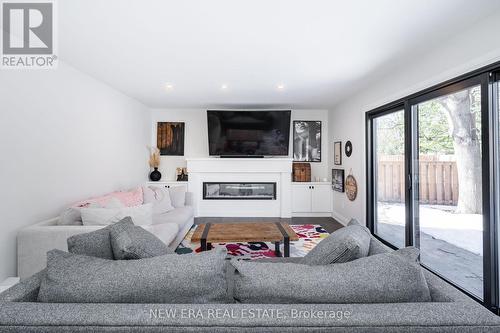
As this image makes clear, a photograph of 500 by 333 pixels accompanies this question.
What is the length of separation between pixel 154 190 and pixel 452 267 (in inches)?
160

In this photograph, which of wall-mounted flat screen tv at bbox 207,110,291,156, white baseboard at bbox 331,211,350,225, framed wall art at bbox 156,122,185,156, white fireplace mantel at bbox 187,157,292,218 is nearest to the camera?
white baseboard at bbox 331,211,350,225

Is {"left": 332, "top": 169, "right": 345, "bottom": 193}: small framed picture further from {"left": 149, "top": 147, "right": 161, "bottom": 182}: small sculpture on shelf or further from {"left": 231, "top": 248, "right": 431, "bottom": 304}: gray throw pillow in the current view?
{"left": 231, "top": 248, "right": 431, "bottom": 304}: gray throw pillow

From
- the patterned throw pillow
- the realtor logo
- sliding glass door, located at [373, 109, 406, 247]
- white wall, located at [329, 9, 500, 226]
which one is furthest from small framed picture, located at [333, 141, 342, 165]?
Result: the realtor logo

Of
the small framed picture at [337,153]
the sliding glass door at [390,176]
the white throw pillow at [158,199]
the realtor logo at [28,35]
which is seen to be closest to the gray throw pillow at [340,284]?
the realtor logo at [28,35]

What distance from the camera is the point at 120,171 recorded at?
4.23 m

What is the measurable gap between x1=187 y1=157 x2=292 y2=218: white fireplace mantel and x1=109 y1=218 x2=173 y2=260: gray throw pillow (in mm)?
3932

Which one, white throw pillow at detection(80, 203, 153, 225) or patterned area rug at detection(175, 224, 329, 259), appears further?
patterned area rug at detection(175, 224, 329, 259)

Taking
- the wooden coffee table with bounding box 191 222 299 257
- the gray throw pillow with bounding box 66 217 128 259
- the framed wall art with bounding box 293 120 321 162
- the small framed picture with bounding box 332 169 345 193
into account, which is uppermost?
the framed wall art with bounding box 293 120 321 162

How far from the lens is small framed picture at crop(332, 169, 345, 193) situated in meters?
4.97

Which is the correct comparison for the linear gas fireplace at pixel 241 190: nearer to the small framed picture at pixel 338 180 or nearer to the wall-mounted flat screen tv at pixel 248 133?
the wall-mounted flat screen tv at pixel 248 133

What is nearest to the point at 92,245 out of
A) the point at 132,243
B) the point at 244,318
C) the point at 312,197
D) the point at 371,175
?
the point at 132,243

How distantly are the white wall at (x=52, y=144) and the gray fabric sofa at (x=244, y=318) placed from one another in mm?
1948

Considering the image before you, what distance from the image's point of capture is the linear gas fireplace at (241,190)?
18.1ft

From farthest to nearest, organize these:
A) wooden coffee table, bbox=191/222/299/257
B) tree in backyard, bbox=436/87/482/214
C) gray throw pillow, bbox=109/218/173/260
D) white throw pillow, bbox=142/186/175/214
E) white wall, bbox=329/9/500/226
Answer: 1. white throw pillow, bbox=142/186/175/214
2. wooden coffee table, bbox=191/222/299/257
3. tree in backyard, bbox=436/87/482/214
4. white wall, bbox=329/9/500/226
5. gray throw pillow, bbox=109/218/173/260
